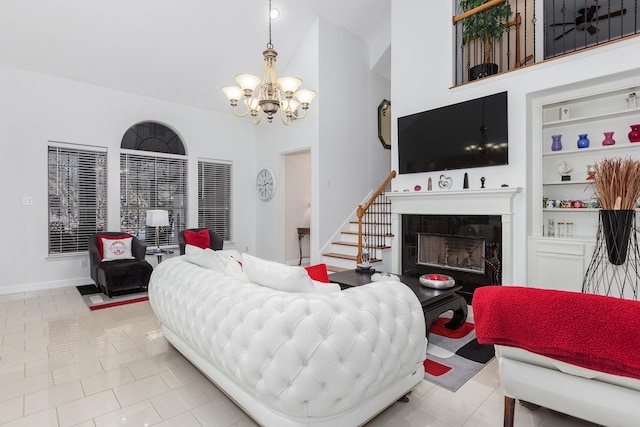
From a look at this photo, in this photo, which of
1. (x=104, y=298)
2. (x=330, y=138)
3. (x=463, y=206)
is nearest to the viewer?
(x=463, y=206)

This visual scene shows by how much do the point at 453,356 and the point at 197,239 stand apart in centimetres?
445

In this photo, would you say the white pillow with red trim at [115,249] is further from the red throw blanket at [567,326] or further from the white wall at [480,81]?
the red throw blanket at [567,326]

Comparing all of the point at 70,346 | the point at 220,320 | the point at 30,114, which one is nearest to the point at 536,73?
the point at 220,320

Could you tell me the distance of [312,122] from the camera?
5848 mm

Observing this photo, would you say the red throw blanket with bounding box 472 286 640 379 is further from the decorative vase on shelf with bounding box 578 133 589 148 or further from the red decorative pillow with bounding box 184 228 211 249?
the red decorative pillow with bounding box 184 228 211 249

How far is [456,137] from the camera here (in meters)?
4.34

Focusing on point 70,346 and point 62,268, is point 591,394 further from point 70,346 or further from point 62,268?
point 62,268

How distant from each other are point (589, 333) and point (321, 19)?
6.01 metres

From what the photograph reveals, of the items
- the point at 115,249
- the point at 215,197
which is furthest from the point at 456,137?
the point at 115,249

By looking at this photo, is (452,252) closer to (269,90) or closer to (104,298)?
(269,90)

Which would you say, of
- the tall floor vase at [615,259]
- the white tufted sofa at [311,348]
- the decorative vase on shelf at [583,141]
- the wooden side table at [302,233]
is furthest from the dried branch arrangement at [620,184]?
the wooden side table at [302,233]

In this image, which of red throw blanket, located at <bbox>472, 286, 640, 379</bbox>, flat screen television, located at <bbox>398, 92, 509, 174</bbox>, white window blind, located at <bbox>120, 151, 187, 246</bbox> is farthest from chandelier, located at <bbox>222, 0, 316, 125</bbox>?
white window blind, located at <bbox>120, 151, 187, 246</bbox>

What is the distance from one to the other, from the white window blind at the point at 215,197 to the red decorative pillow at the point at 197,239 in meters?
0.84

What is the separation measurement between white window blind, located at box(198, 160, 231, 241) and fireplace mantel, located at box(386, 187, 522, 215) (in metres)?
3.68
